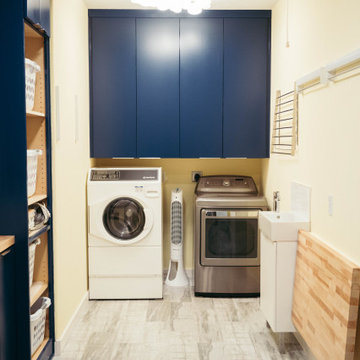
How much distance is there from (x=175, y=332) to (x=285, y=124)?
1.83 meters

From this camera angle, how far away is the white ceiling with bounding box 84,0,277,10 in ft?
12.4

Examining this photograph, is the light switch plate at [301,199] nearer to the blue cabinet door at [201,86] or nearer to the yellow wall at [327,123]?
the yellow wall at [327,123]

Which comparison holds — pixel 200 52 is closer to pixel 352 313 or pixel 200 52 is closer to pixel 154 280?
pixel 154 280

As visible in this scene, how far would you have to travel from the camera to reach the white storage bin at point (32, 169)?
243cm

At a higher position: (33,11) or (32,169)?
(33,11)

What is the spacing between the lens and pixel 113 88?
4059mm

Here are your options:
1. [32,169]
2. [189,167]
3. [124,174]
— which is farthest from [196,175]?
[32,169]

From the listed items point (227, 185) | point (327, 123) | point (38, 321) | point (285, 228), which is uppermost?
point (327, 123)

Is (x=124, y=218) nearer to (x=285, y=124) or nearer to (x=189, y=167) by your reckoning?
(x=189, y=167)

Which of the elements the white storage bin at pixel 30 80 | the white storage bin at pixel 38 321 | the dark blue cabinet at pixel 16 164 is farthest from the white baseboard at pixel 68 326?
the white storage bin at pixel 30 80

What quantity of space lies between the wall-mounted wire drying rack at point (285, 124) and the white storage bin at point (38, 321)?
6.41 feet

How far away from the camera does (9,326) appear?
2.27 metres

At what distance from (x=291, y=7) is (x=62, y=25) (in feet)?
5.65

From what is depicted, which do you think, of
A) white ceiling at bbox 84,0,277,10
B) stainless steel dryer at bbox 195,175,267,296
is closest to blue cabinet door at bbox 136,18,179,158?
white ceiling at bbox 84,0,277,10
